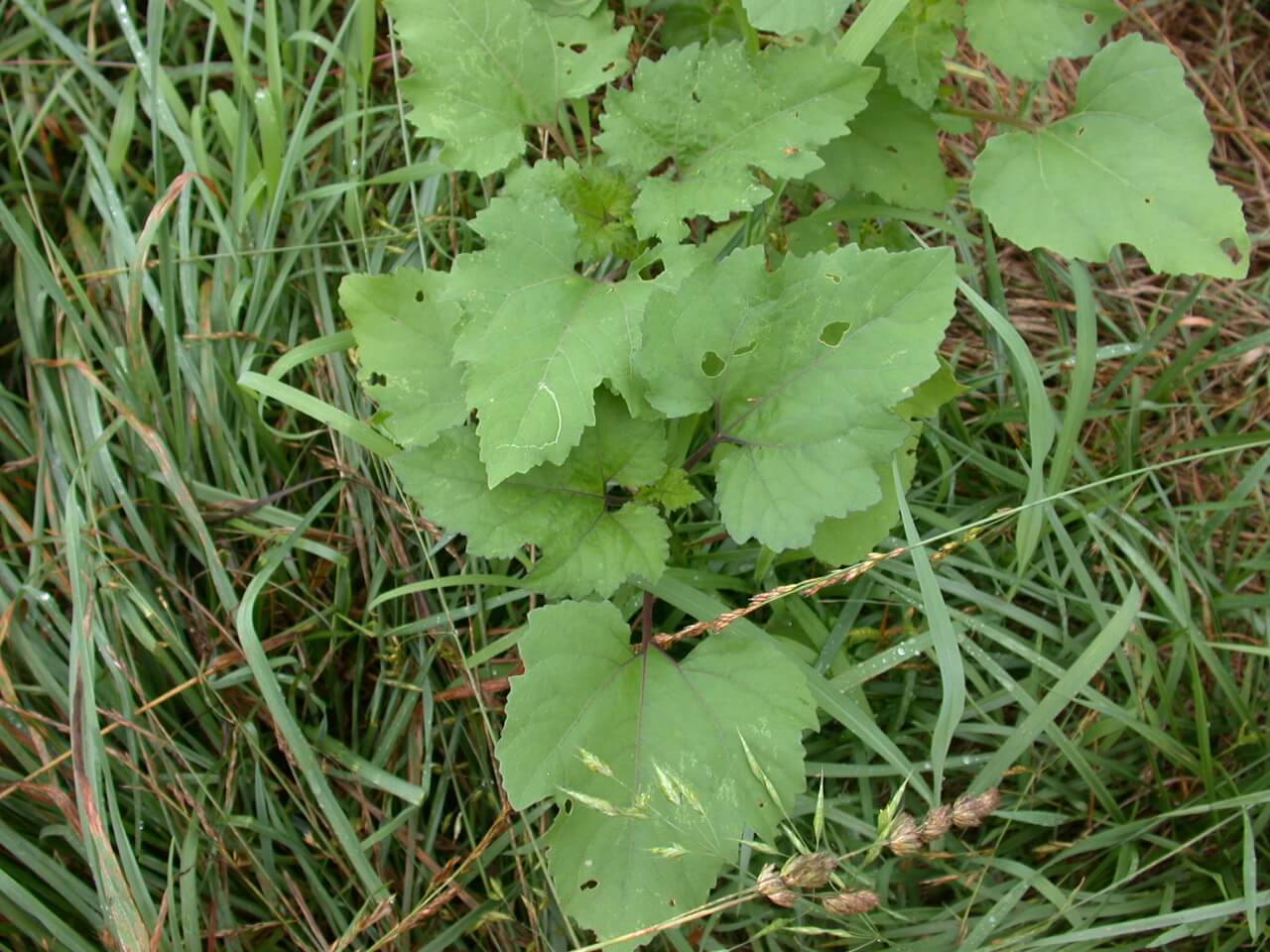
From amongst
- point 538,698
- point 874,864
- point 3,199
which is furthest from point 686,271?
point 3,199

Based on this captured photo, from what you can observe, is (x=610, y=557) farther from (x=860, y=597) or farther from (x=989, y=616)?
(x=989, y=616)

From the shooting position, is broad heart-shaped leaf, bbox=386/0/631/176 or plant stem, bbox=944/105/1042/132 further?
plant stem, bbox=944/105/1042/132

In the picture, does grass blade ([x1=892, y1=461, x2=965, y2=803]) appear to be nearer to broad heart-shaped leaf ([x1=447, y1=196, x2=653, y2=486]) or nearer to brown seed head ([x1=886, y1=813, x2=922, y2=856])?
brown seed head ([x1=886, y1=813, x2=922, y2=856])

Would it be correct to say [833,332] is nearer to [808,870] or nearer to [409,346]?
[409,346]

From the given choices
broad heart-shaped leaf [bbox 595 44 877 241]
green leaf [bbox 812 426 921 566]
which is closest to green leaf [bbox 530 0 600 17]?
broad heart-shaped leaf [bbox 595 44 877 241]

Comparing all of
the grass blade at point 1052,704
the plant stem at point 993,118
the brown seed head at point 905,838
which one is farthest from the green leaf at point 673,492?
the plant stem at point 993,118

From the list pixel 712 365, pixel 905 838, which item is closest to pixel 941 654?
pixel 905 838

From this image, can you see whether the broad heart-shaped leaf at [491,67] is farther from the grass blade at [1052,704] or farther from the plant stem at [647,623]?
the grass blade at [1052,704]
